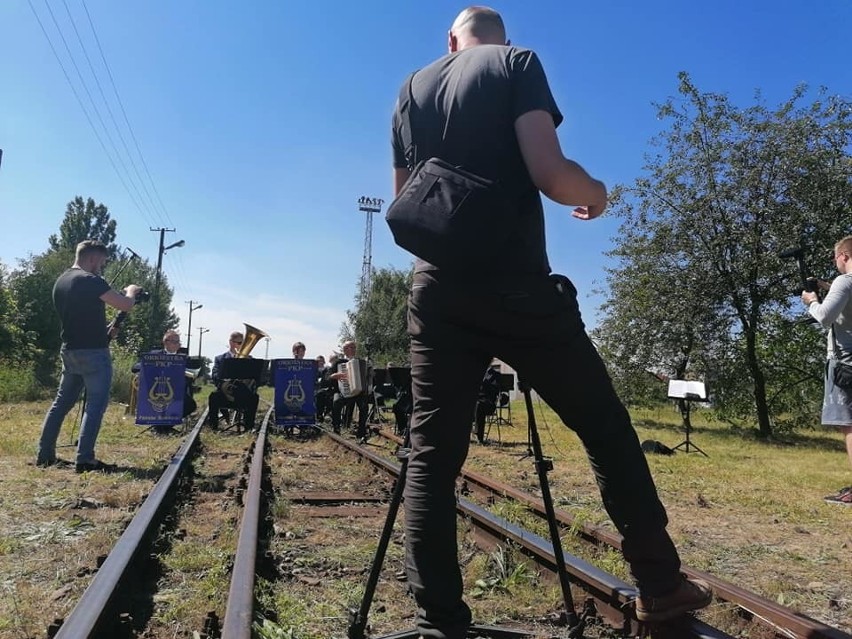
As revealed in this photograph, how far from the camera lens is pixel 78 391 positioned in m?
6.64

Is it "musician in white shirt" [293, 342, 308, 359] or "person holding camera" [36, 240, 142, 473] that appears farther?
"musician in white shirt" [293, 342, 308, 359]

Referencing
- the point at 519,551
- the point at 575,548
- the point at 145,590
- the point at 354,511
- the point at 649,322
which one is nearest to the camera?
the point at 145,590

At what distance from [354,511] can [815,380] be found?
52.4 ft

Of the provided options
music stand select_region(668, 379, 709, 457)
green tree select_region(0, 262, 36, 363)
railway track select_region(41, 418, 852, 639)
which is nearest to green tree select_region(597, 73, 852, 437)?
music stand select_region(668, 379, 709, 457)

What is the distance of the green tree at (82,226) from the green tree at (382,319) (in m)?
49.5

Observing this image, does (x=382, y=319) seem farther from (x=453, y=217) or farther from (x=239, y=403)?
(x=453, y=217)

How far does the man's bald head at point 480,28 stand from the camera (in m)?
2.31

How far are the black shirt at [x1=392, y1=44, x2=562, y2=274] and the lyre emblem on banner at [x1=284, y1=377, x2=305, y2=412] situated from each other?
10.3 meters

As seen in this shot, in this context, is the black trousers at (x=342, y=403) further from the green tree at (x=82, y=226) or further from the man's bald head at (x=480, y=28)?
the green tree at (x=82, y=226)

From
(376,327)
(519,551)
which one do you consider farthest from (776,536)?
(376,327)

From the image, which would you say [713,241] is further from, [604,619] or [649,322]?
[604,619]

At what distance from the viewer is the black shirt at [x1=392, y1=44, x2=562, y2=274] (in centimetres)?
202

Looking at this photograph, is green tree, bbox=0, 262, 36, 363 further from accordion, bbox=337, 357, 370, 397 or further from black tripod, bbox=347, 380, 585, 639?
black tripod, bbox=347, 380, 585, 639

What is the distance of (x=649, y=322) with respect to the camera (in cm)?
1792
